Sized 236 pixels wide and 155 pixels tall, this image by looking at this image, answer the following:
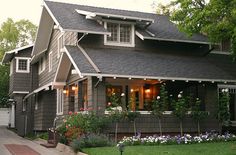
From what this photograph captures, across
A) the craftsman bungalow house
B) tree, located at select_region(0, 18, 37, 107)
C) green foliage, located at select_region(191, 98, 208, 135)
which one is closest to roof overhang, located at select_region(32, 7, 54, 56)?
the craftsman bungalow house

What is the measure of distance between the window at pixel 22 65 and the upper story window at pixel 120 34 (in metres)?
13.9

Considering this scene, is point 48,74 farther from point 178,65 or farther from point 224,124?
point 224,124

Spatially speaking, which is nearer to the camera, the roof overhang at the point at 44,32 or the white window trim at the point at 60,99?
the white window trim at the point at 60,99

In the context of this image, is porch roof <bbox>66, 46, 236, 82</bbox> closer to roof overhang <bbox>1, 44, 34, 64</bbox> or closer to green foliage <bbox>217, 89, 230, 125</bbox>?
green foliage <bbox>217, 89, 230, 125</bbox>

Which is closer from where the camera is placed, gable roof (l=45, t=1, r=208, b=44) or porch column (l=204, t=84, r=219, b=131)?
porch column (l=204, t=84, r=219, b=131)

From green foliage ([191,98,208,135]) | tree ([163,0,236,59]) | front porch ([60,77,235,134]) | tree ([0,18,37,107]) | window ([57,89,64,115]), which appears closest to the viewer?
tree ([163,0,236,59])

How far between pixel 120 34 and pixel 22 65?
14.4 m

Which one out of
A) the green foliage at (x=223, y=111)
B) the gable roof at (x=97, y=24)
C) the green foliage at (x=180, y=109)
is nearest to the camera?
the green foliage at (x=180, y=109)

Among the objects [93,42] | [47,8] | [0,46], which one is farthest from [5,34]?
[93,42]

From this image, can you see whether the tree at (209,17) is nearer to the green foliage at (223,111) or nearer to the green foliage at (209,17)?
the green foliage at (209,17)

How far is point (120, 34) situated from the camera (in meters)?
21.0

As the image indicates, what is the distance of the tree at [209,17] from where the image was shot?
15.2 m

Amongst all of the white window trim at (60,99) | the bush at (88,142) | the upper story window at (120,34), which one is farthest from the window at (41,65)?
the bush at (88,142)

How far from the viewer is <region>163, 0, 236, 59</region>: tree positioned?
49.7ft
